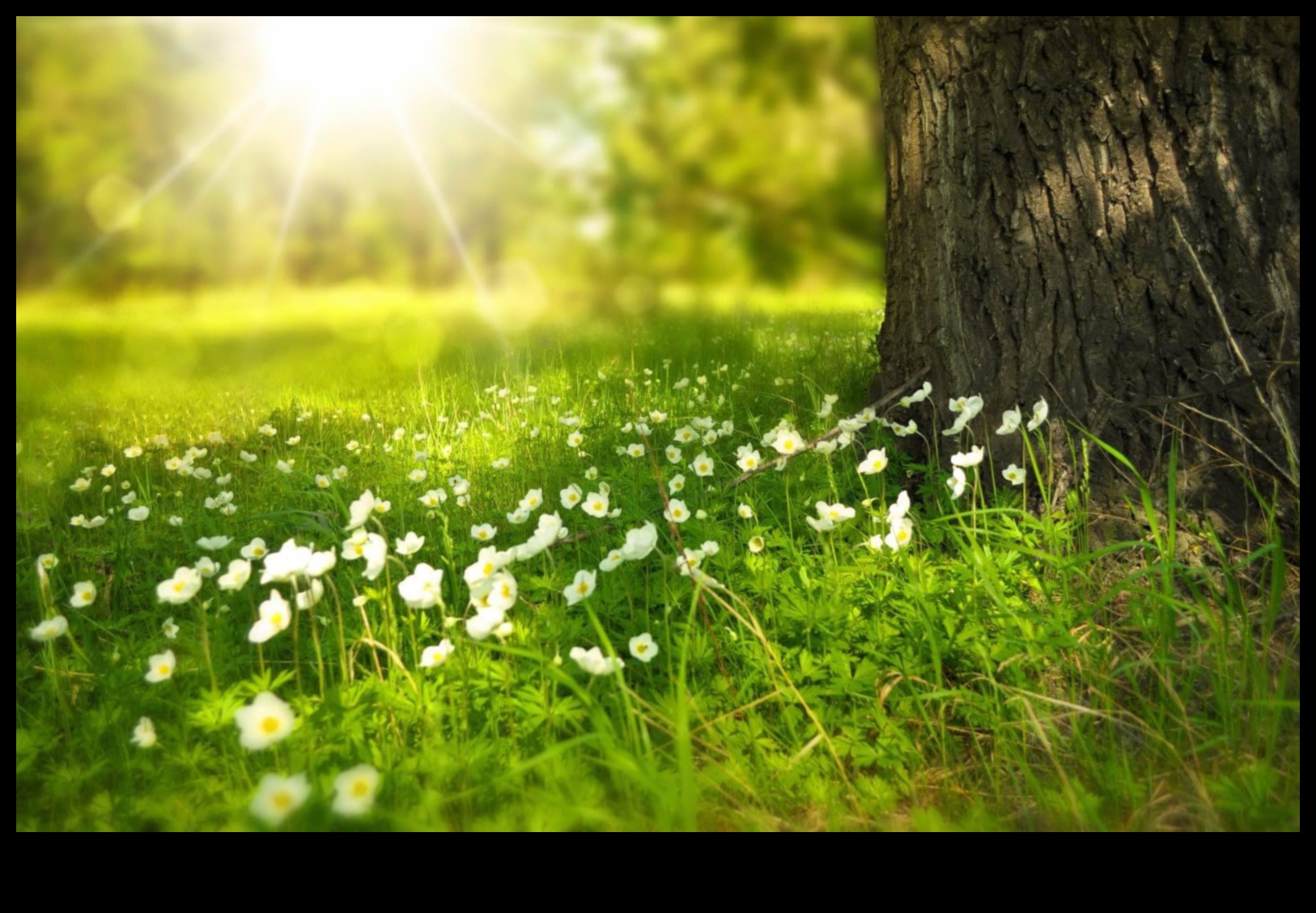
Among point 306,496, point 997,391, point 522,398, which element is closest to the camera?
point 997,391

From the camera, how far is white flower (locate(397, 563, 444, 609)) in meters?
1.67

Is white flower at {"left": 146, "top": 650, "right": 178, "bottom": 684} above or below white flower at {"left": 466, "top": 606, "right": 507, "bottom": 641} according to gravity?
below

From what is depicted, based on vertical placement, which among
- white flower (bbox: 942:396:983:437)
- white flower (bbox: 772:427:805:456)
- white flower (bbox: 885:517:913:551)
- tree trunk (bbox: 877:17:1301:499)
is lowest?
white flower (bbox: 885:517:913:551)

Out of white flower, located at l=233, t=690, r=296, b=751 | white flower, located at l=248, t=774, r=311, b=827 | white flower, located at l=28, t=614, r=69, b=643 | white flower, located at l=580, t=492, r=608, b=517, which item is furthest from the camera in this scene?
white flower, located at l=580, t=492, r=608, b=517

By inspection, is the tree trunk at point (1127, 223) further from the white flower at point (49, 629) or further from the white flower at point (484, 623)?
the white flower at point (49, 629)

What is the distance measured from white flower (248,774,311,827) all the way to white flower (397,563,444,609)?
22.2 inches

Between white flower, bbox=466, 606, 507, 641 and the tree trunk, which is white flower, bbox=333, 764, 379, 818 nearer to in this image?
white flower, bbox=466, 606, 507, 641

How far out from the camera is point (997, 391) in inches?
98.2

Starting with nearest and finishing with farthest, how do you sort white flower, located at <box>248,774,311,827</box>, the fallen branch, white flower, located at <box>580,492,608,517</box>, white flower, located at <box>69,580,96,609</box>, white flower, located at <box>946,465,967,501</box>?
white flower, located at <box>248,774,311,827</box>, white flower, located at <box>69,580,96,609</box>, white flower, located at <box>946,465,967,501</box>, white flower, located at <box>580,492,608,517</box>, the fallen branch

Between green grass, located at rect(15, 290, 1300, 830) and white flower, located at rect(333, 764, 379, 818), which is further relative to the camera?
green grass, located at rect(15, 290, 1300, 830)

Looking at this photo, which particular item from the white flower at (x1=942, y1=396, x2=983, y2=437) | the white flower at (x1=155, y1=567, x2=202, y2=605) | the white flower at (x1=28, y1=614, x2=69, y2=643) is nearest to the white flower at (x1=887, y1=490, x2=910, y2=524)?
the white flower at (x1=942, y1=396, x2=983, y2=437)
